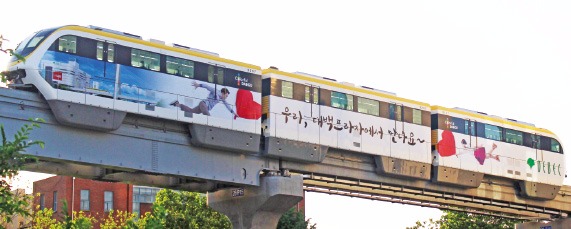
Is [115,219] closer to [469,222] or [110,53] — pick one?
[469,222]

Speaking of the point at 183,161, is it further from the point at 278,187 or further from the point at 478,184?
the point at 478,184

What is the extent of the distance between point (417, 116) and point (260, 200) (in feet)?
38.6

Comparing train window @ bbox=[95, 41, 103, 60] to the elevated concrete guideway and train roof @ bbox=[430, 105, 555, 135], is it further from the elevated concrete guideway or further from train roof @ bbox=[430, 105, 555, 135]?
train roof @ bbox=[430, 105, 555, 135]

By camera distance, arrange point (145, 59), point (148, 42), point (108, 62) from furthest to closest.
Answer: point (148, 42)
point (145, 59)
point (108, 62)

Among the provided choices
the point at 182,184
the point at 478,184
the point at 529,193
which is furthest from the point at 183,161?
the point at 529,193

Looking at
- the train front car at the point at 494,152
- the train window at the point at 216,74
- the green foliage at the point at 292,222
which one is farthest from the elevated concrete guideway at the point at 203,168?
the green foliage at the point at 292,222

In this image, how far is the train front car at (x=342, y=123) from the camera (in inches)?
1833

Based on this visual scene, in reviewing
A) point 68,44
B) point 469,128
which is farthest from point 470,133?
point 68,44

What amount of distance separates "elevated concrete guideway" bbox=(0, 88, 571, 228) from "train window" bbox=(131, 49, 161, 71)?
93.0 inches

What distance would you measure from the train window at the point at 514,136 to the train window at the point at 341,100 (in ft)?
47.9

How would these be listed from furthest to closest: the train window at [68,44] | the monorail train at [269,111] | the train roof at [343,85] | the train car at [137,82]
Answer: the train roof at [343,85]
the monorail train at [269,111]
the train window at [68,44]
the train car at [137,82]

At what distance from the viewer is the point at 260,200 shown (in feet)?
155

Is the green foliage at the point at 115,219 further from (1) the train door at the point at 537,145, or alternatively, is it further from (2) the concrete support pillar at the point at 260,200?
(1) the train door at the point at 537,145

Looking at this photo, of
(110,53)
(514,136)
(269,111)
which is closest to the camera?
(110,53)
